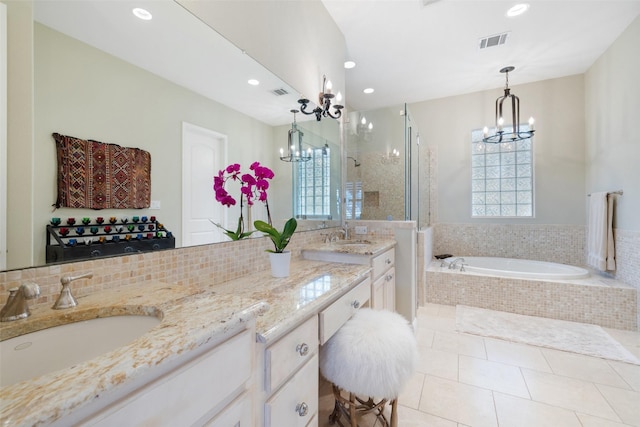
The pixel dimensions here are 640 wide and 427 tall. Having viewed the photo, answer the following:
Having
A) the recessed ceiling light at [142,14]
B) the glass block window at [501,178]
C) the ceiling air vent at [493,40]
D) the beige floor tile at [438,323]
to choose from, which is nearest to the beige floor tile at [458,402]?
Answer: the beige floor tile at [438,323]

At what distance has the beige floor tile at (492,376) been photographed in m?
1.82

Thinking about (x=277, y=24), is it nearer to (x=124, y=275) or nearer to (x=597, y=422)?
(x=124, y=275)

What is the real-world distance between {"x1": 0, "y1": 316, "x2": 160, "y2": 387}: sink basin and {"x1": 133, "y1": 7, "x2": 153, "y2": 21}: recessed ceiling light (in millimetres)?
1088

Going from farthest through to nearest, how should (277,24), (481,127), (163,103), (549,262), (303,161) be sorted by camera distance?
1. (481,127)
2. (549,262)
3. (303,161)
4. (277,24)
5. (163,103)

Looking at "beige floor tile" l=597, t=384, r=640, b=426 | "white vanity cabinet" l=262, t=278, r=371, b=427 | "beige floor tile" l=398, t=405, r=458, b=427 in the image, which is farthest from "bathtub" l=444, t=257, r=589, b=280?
"white vanity cabinet" l=262, t=278, r=371, b=427

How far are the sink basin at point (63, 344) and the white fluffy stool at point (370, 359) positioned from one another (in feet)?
2.83

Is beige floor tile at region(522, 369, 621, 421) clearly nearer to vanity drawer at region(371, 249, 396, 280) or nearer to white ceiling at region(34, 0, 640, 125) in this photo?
vanity drawer at region(371, 249, 396, 280)

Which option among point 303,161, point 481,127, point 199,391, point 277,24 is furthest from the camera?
point 481,127

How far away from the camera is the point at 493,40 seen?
2.88 meters

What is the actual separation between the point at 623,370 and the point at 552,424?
41.3 inches

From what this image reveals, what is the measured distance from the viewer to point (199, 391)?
A: 58 centimetres

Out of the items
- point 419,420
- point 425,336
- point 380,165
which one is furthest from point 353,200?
point 419,420

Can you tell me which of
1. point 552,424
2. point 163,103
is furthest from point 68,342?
point 552,424

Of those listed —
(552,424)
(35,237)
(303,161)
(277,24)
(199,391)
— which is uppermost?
(277,24)
